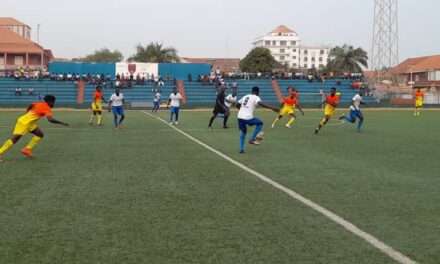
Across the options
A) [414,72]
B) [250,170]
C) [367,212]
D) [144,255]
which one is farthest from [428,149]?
[414,72]

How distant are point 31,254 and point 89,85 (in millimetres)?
52686

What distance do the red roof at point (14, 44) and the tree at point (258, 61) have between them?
36.7m

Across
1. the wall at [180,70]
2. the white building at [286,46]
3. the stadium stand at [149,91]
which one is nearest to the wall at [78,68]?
the wall at [180,70]

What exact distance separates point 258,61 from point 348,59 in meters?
16.6

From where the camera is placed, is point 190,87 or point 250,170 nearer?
point 250,170

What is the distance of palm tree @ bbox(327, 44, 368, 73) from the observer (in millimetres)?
94938

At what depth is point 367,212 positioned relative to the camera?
7.36m

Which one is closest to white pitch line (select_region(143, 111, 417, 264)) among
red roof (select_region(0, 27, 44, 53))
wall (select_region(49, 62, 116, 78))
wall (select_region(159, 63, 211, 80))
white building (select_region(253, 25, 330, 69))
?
wall (select_region(159, 63, 211, 80))

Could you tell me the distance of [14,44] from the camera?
85875 millimetres

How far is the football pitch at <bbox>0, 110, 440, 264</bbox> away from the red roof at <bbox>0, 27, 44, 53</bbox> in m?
74.1

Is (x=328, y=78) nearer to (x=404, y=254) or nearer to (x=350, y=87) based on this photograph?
(x=350, y=87)

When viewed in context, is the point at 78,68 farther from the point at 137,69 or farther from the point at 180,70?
the point at 180,70

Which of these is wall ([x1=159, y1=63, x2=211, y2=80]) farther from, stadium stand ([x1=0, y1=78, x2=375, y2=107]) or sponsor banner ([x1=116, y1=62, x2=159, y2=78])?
stadium stand ([x1=0, y1=78, x2=375, y2=107])

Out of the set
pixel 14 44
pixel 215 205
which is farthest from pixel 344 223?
pixel 14 44
